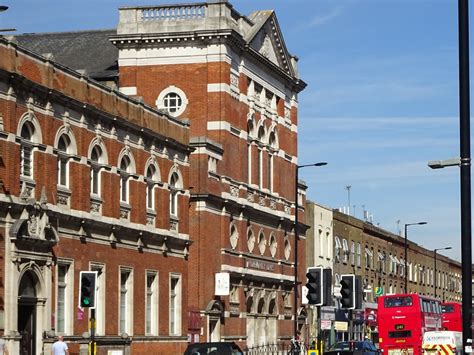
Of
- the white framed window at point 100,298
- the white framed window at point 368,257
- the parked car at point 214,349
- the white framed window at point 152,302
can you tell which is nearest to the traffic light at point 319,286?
the parked car at point 214,349

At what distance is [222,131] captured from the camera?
6725 centimetres

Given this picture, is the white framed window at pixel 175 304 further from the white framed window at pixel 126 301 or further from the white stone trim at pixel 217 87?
the white stone trim at pixel 217 87

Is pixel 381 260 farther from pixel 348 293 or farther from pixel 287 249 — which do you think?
pixel 348 293

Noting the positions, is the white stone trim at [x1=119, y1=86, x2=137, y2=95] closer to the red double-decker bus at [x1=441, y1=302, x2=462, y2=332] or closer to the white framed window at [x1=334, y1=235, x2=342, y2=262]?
the white framed window at [x1=334, y1=235, x2=342, y2=262]

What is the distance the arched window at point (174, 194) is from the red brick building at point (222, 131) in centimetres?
631

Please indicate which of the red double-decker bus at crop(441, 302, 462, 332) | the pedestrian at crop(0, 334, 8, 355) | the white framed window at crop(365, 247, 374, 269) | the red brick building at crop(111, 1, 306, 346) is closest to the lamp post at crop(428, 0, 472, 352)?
the pedestrian at crop(0, 334, 8, 355)

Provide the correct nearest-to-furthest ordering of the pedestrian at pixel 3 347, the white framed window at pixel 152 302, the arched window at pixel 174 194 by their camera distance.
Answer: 1. the pedestrian at pixel 3 347
2. the white framed window at pixel 152 302
3. the arched window at pixel 174 194

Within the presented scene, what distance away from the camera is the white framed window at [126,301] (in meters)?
50.5

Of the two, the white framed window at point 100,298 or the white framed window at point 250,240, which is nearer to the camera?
the white framed window at point 100,298

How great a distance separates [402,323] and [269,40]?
62.8 ft

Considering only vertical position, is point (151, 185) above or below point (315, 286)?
above

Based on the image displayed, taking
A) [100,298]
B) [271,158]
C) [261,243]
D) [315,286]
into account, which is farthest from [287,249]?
[315,286]

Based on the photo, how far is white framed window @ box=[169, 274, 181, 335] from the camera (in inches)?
2230

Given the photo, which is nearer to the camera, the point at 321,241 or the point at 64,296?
the point at 64,296
